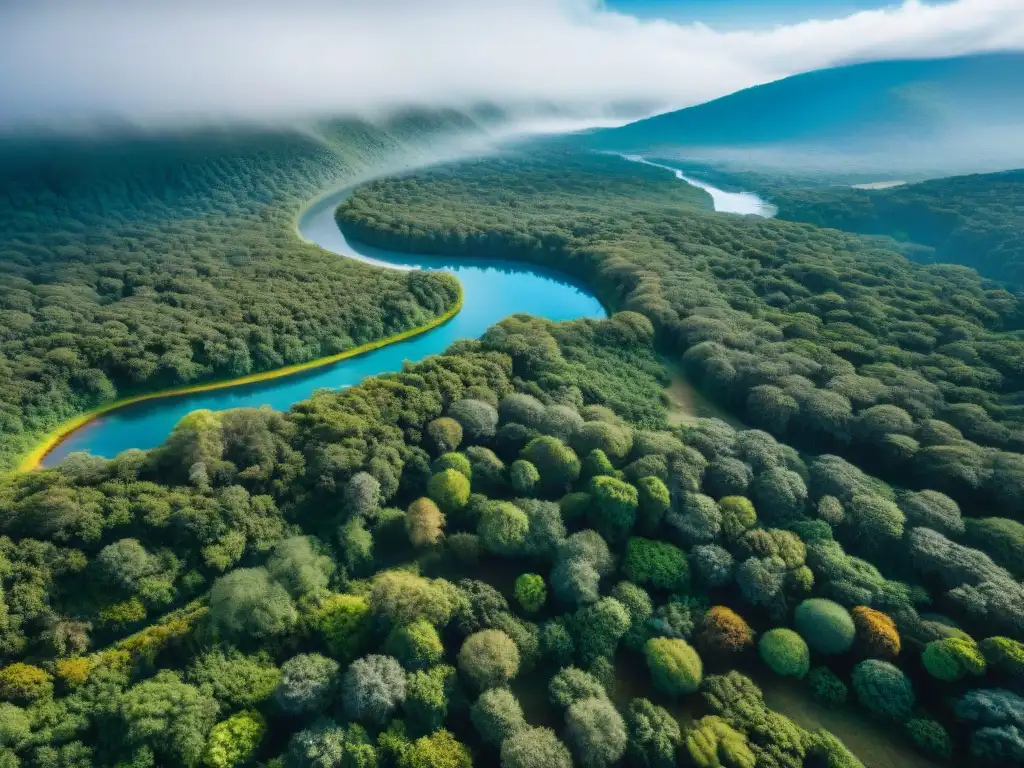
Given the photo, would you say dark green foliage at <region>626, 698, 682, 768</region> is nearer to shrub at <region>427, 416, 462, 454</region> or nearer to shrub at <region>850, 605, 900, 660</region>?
shrub at <region>850, 605, 900, 660</region>

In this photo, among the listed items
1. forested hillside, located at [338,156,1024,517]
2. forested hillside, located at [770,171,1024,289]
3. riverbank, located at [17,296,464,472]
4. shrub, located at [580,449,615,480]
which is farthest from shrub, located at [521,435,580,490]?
A: forested hillside, located at [770,171,1024,289]

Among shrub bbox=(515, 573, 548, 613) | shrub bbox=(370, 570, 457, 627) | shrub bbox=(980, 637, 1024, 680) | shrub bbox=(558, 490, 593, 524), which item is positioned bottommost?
shrub bbox=(515, 573, 548, 613)

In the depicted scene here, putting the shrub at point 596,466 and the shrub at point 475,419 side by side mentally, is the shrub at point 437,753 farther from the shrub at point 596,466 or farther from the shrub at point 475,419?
the shrub at point 475,419

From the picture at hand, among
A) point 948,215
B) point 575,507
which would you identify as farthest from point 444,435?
point 948,215

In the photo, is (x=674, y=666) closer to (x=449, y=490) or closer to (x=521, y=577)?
→ (x=521, y=577)

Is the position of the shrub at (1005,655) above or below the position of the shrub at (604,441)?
below

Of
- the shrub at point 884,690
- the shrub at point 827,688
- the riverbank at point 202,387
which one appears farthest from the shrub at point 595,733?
the riverbank at point 202,387
